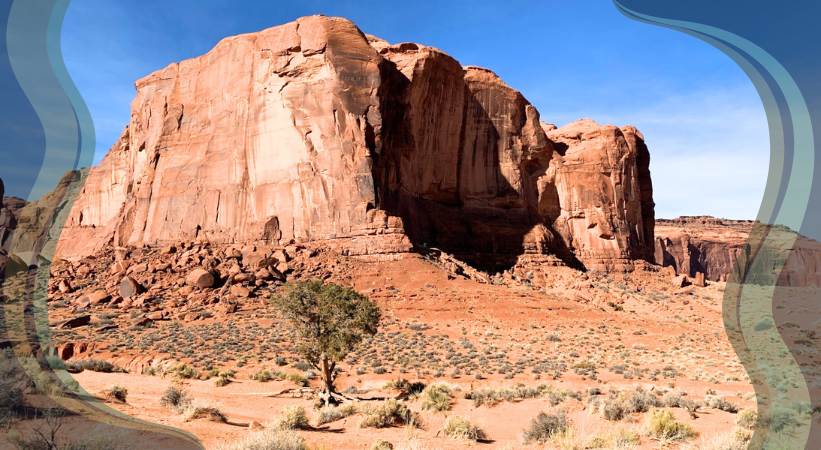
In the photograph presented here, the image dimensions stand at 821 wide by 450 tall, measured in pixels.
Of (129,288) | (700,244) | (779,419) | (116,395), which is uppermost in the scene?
(700,244)

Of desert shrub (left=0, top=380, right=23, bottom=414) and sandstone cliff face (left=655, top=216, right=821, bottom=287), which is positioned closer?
desert shrub (left=0, top=380, right=23, bottom=414)

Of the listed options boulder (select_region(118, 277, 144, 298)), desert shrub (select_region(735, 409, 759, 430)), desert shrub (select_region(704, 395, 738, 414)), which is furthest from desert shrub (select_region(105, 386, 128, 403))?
boulder (select_region(118, 277, 144, 298))

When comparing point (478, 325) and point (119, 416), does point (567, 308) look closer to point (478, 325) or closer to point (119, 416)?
point (478, 325)

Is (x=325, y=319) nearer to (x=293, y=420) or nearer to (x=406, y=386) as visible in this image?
(x=406, y=386)

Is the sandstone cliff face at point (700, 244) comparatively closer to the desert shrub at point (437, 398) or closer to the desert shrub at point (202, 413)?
the desert shrub at point (437, 398)

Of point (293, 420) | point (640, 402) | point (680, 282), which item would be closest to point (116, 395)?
point (293, 420)

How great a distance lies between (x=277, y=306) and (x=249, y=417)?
5906 mm

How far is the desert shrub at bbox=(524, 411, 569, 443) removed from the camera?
37.8 ft

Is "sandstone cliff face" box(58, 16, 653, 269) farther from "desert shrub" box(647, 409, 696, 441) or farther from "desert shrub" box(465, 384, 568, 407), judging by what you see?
"desert shrub" box(647, 409, 696, 441)

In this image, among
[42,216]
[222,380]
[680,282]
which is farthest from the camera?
[680,282]

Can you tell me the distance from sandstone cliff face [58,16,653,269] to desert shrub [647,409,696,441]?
91.1ft

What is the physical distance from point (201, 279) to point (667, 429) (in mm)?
31633

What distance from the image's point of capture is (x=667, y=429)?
37.1ft

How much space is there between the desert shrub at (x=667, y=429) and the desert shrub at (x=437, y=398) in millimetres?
5615
